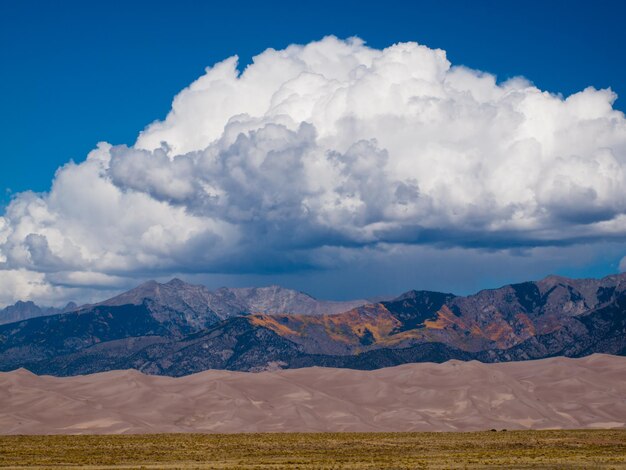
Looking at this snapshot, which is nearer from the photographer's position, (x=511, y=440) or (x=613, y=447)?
(x=613, y=447)

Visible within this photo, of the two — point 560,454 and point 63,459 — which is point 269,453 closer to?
point 63,459

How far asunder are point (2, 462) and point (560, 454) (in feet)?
266

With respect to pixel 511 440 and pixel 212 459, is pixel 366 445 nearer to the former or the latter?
pixel 511 440

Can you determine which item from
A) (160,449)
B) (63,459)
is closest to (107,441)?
(160,449)

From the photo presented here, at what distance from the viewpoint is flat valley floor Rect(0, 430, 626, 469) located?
403 feet

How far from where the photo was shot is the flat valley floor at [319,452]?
122938mm

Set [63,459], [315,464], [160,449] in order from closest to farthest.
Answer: [315,464]
[63,459]
[160,449]

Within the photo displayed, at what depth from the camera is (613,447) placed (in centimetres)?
15175

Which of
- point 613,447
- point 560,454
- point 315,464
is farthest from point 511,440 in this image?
point 315,464

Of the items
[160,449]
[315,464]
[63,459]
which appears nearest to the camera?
[315,464]

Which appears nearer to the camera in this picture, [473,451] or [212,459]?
[212,459]

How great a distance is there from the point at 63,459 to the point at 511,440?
87024mm

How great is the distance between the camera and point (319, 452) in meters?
151

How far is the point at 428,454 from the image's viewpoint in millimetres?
142750
